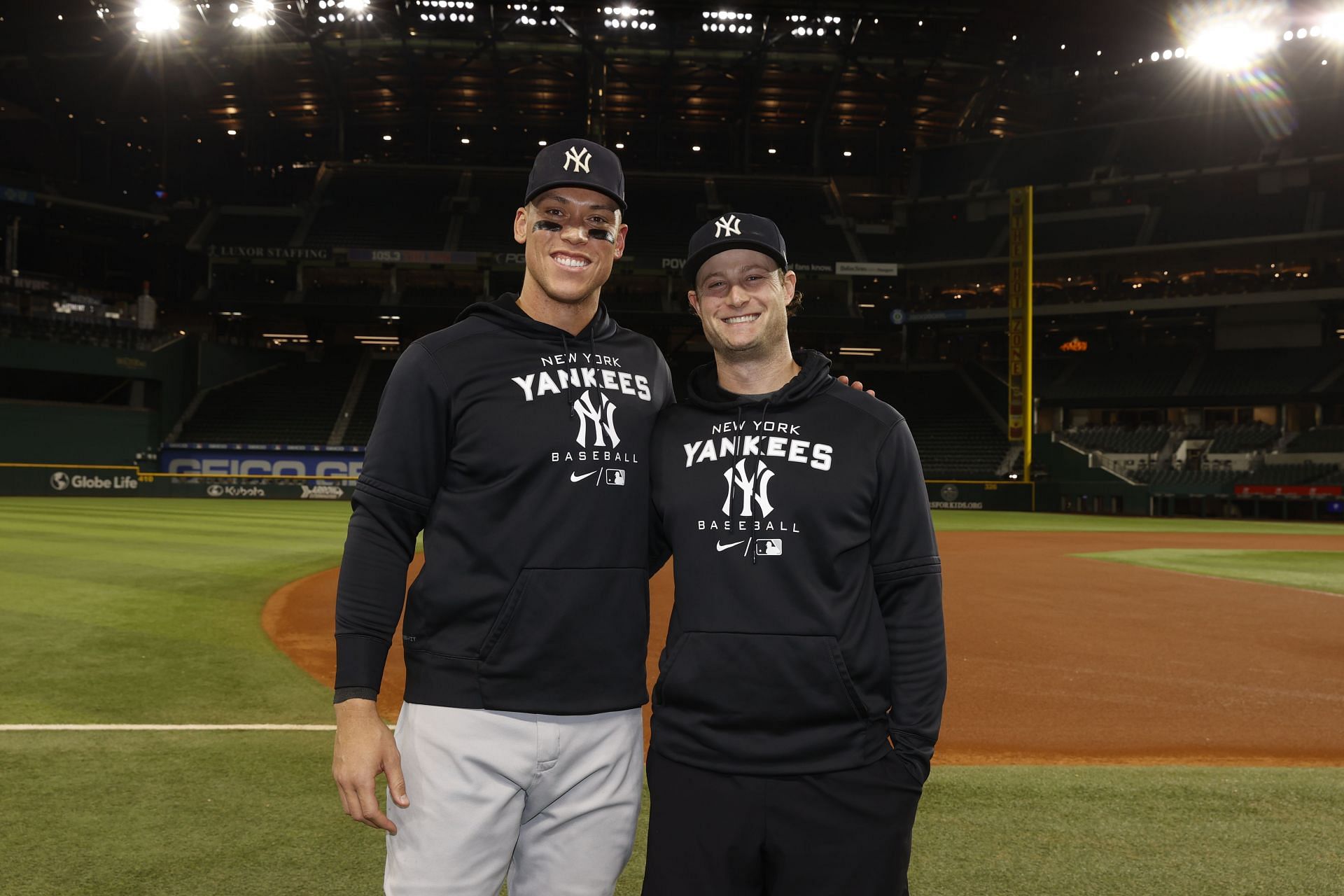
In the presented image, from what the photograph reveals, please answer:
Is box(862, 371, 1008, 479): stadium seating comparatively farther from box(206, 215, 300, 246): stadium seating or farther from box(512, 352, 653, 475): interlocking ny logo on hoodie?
box(512, 352, 653, 475): interlocking ny logo on hoodie

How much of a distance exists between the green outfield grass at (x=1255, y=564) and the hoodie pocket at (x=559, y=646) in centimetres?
1426

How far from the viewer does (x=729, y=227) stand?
2.73 meters

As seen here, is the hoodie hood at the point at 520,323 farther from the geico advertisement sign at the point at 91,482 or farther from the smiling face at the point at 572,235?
the geico advertisement sign at the point at 91,482

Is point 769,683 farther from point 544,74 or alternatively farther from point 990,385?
point 990,385

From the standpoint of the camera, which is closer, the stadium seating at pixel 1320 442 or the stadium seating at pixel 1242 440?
the stadium seating at pixel 1320 442

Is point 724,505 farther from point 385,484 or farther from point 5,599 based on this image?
point 5,599

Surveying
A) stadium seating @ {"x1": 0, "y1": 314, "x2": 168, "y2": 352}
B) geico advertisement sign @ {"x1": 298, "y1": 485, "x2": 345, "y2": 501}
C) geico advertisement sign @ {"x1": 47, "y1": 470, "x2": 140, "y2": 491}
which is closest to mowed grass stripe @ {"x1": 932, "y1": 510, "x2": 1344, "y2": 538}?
geico advertisement sign @ {"x1": 298, "y1": 485, "x2": 345, "y2": 501}

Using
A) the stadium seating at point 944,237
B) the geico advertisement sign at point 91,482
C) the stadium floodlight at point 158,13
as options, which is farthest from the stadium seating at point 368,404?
the stadium seating at point 944,237

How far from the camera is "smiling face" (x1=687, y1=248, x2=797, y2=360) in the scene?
8.79 ft

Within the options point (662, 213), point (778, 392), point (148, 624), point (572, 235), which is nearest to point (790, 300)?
point (778, 392)

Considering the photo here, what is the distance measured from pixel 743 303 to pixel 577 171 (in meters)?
0.64

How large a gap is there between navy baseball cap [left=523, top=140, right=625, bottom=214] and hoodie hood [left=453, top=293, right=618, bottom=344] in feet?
1.08

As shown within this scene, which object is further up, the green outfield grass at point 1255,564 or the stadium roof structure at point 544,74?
the stadium roof structure at point 544,74

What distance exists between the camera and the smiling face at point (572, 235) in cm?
279
